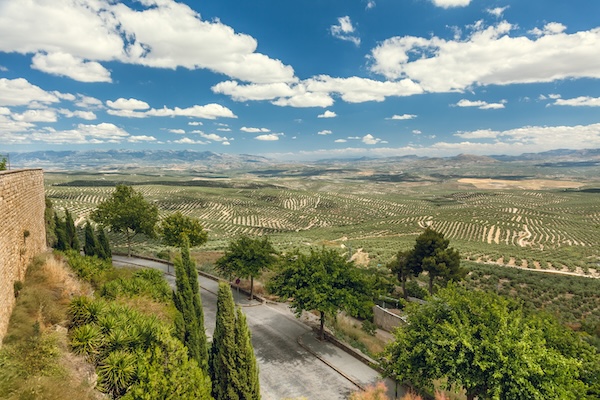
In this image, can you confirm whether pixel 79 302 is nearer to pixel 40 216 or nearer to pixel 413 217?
pixel 40 216

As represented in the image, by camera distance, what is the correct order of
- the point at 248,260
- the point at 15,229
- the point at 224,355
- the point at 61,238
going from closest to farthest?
1. the point at 224,355
2. the point at 15,229
3. the point at 248,260
4. the point at 61,238

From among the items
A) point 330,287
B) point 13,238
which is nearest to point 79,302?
point 13,238

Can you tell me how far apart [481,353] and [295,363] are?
973 cm

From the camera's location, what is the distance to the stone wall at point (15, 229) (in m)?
12.2

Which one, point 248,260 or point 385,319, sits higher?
point 248,260

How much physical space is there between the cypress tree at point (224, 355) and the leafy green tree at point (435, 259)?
825 inches

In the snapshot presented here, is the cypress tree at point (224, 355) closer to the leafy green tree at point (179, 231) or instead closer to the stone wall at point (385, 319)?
the stone wall at point (385, 319)

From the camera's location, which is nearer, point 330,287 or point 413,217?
point 330,287

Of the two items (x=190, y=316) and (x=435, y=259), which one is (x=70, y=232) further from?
(x=435, y=259)

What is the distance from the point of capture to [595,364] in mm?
12383

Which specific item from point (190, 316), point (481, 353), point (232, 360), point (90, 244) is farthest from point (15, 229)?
point (481, 353)

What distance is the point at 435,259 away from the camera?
28609mm

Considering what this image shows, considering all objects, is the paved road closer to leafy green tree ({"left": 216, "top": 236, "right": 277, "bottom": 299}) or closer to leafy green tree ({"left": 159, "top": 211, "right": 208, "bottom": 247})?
leafy green tree ({"left": 216, "top": 236, "right": 277, "bottom": 299})

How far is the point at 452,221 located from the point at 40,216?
326 feet
